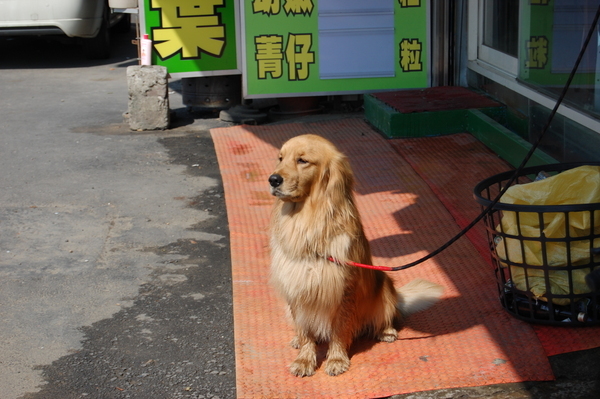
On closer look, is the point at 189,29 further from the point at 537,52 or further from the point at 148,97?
the point at 537,52

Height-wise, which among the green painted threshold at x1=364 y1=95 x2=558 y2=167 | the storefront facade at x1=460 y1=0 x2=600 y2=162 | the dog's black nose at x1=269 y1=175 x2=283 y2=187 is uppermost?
the storefront facade at x1=460 y1=0 x2=600 y2=162

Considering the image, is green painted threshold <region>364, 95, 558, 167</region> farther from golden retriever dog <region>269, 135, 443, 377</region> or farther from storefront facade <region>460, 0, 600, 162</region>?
golden retriever dog <region>269, 135, 443, 377</region>

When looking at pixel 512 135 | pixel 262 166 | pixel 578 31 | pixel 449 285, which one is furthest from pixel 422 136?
pixel 449 285

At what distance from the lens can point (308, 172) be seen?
321 centimetres

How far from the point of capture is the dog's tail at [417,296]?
152 inches

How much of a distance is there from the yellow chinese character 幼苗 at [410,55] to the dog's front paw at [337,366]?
18.7 feet

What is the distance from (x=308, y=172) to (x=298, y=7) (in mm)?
5576

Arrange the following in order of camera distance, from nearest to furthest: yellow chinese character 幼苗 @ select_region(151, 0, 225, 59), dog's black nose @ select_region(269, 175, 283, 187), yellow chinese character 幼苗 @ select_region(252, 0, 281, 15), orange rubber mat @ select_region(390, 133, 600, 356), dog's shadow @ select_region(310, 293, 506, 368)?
1. dog's black nose @ select_region(269, 175, 283, 187)
2. dog's shadow @ select_region(310, 293, 506, 368)
3. orange rubber mat @ select_region(390, 133, 600, 356)
4. yellow chinese character 幼苗 @ select_region(252, 0, 281, 15)
5. yellow chinese character 幼苗 @ select_region(151, 0, 225, 59)

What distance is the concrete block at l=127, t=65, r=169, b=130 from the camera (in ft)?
26.6

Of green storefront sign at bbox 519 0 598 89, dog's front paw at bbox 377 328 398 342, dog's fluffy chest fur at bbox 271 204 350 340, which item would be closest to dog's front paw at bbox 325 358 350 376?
dog's fluffy chest fur at bbox 271 204 350 340

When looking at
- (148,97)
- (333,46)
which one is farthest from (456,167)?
(148,97)

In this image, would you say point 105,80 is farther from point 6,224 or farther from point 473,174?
point 473,174

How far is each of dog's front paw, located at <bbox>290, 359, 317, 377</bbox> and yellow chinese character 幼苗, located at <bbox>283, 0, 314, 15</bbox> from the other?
19.1 ft

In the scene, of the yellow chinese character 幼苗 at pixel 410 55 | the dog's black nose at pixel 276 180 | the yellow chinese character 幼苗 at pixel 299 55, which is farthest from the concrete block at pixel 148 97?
the dog's black nose at pixel 276 180
